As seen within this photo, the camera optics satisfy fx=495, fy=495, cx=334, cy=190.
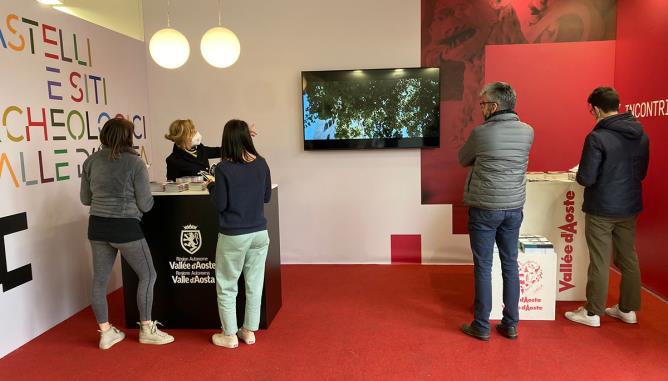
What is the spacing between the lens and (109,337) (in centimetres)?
300

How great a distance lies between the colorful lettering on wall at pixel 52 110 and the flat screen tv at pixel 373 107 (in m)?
1.78

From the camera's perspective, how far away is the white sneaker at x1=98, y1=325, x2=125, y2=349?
297cm

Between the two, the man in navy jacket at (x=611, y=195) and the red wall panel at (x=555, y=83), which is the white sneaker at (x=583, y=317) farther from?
the red wall panel at (x=555, y=83)

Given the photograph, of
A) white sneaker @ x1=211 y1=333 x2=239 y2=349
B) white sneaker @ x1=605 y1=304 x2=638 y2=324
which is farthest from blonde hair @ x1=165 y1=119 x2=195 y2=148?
white sneaker @ x1=605 y1=304 x2=638 y2=324

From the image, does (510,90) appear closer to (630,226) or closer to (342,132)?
(630,226)

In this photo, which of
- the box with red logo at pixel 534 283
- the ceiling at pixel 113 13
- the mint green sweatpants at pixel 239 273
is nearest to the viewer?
the mint green sweatpants at pixel 239 273

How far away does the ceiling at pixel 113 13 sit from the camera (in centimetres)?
381

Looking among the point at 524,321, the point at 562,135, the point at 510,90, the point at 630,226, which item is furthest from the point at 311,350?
the point at 562,135

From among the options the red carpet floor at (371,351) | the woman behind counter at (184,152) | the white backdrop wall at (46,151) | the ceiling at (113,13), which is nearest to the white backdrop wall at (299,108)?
the ceiling at (113,13)

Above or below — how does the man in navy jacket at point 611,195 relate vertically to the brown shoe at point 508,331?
above

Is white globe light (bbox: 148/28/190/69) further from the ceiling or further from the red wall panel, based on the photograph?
the red wall panel

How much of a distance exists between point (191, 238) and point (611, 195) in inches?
103

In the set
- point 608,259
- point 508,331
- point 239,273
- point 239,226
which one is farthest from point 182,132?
point 608,259

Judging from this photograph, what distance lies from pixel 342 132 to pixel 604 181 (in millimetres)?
2256
